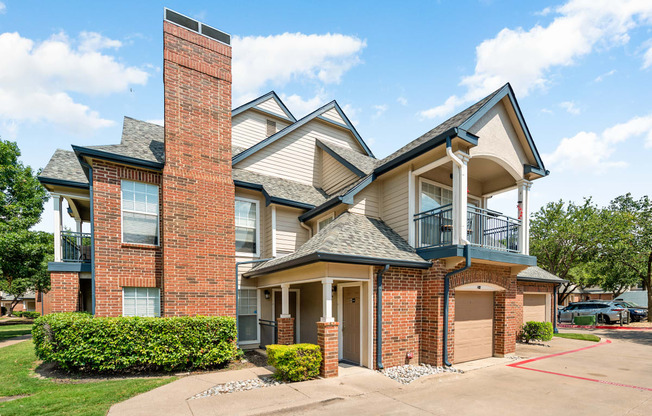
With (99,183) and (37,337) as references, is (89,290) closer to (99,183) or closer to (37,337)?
(37,337)

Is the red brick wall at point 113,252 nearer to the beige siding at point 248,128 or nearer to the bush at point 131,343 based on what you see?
the bush at point 131,343

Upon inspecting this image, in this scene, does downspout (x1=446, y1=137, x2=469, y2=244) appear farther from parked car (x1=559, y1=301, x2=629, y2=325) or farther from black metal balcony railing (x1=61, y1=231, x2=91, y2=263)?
→ parked car (x1=559, y1=301, x2=629, y2=325)

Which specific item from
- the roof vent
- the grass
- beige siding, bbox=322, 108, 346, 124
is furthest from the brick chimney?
the grass

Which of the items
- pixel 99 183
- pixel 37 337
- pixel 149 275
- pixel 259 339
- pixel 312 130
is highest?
pixel 312 130

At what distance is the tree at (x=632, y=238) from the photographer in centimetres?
2336

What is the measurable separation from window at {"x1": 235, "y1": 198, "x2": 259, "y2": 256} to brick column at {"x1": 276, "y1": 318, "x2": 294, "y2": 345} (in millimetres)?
3388

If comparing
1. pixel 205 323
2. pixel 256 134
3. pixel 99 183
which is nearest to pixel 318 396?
pixel 205 323

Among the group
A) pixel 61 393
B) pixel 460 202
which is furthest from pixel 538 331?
pixel 61 393

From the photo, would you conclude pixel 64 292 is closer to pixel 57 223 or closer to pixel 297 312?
pixel 57 223

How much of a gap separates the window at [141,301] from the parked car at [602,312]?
26.4m

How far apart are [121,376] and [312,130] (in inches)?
451

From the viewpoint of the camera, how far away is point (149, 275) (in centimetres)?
1027

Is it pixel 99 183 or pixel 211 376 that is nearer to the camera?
pixel 211 376

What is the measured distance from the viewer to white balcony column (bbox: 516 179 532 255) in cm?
1129
